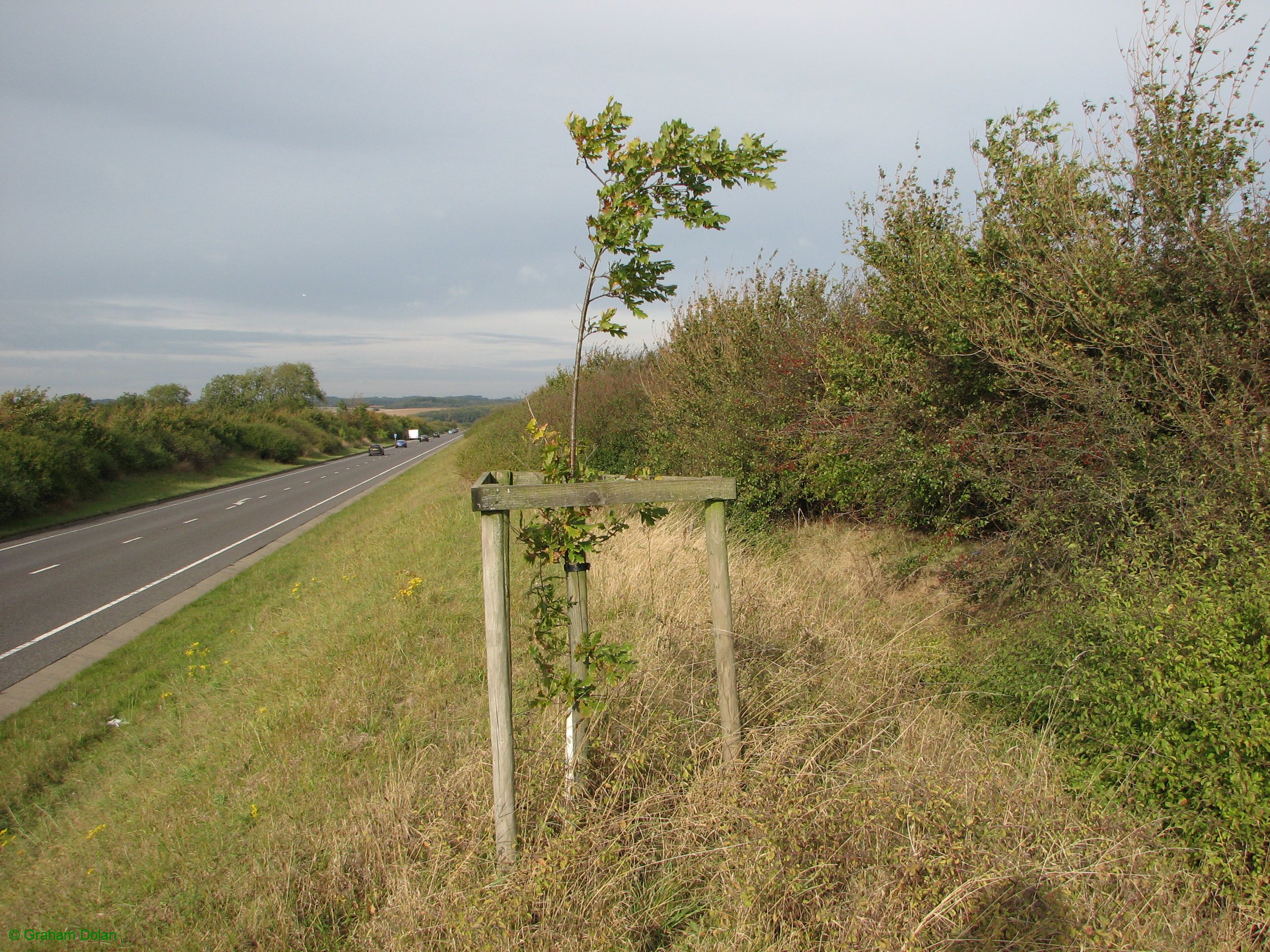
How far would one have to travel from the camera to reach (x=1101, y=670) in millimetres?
3783

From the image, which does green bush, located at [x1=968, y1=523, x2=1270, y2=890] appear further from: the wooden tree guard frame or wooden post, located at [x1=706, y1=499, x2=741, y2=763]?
the wooden tree guard frame

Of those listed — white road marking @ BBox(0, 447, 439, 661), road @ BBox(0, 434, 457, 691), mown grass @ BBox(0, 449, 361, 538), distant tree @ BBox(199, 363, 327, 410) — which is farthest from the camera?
distant tree @ BBox(199, 363, 327, 410)

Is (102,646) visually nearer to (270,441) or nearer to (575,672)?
(575,672)

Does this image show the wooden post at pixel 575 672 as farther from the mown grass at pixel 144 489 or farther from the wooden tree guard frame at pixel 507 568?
the mown grass at pixel 144 489

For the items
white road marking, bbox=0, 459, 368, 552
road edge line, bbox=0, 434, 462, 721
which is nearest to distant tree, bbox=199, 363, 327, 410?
white road marking, bbox=0, 459, 368, 552

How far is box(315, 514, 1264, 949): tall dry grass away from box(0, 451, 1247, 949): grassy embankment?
0.5 inches

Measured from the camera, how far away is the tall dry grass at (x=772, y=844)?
2418mm

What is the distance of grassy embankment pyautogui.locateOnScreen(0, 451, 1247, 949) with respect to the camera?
2.47 meters

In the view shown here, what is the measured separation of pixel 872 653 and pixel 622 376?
13806mm

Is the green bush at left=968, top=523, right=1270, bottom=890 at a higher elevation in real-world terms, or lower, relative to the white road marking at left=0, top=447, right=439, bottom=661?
higher

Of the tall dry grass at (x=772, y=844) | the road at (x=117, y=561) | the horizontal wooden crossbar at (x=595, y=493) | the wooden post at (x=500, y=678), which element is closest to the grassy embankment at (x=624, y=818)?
the tall dry grass at (x=772, y=844)

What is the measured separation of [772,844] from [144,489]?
3395 cm

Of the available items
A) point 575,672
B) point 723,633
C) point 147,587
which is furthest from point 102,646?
point 723,633

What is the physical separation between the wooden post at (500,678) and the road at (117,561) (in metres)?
7.49
